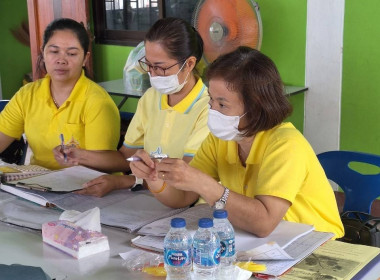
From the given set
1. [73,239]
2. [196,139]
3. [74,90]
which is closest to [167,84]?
[196,139]

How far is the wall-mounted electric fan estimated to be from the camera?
3502mm

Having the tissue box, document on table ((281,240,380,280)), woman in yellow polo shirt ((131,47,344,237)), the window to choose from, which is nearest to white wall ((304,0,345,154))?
the window

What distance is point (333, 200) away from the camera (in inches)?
71.7

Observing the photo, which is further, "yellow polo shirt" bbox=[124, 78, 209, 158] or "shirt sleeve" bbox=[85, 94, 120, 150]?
"shirt sleeve" bbox=[85, 94, 120, 150]

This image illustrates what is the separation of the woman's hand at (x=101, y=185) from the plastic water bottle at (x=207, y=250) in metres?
0.78

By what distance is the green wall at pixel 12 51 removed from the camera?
18.9 ft

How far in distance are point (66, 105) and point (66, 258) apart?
1.13m

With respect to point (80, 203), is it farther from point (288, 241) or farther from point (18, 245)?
point (288, 241)

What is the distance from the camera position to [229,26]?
3.52m

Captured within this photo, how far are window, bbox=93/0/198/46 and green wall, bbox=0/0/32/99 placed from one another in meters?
1.23

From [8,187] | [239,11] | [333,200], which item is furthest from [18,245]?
[239,11]

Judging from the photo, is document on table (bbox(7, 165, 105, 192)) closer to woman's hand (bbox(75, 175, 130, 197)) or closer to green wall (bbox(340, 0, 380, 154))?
woman's hand (bbox(75, 175, 130, 197))

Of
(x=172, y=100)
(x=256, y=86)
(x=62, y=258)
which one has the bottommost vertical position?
(x=62, y=258)

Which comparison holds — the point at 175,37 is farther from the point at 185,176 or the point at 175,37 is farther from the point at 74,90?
the point at 185,176
